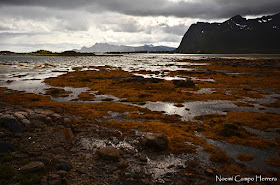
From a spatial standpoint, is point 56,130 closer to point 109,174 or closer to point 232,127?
point 109,174

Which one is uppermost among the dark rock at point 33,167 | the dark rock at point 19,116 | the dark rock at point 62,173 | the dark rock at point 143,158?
the dark rock at point 19,116

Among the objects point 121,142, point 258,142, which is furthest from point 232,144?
point 121,142

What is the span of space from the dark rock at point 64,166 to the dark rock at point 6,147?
3715 mm

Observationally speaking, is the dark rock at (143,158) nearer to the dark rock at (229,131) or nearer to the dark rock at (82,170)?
the dark rock at (82,170)

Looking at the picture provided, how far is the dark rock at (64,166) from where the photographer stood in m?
10.6

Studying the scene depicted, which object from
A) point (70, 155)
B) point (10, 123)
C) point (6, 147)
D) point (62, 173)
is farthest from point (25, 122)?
point (62, 173)

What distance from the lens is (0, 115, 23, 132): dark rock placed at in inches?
567

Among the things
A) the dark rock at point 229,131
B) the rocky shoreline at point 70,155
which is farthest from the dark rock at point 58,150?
the dark rock at point 229,131

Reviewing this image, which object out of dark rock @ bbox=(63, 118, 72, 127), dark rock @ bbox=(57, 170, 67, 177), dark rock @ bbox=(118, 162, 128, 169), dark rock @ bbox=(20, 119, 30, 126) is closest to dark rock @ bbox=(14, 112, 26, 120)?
dark rock @ bbox=(20, 119, 30, 126)

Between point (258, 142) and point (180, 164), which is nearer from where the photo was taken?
point (180, 164)

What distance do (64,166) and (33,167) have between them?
167 cm

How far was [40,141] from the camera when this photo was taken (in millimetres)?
13625

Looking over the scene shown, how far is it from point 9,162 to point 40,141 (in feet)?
10.0

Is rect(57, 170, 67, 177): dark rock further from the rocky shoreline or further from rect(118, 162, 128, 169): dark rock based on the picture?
rect(118, 162, 128, 169): dark rock
